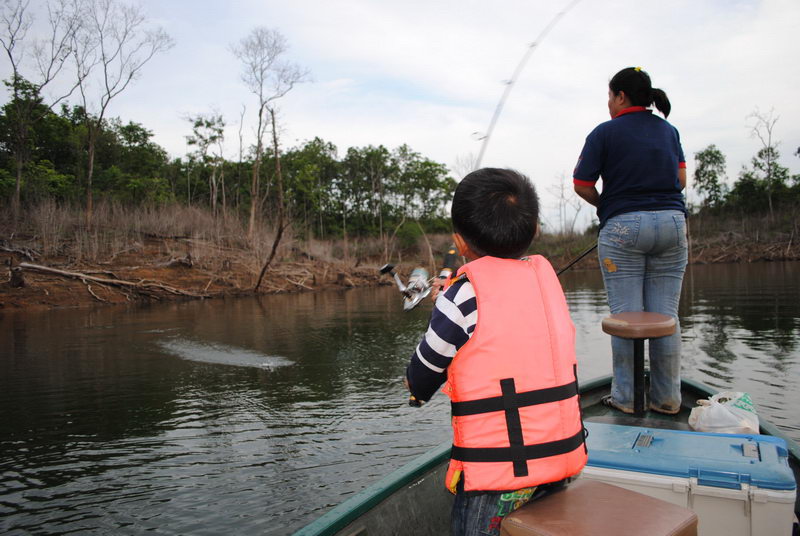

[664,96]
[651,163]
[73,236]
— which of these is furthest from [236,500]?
[73,236]

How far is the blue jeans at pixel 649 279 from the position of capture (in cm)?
292

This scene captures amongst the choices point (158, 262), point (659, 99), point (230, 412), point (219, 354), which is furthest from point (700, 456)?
point (158, 262)

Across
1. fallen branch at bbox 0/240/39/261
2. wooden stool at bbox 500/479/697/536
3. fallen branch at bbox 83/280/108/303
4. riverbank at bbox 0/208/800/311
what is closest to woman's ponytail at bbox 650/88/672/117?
wooden stool at bbox 500/479/697/536

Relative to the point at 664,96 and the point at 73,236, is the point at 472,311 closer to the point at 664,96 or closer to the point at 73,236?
the point at 664,96

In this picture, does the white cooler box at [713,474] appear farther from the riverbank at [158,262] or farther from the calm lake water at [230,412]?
the riverbank at [158,262]

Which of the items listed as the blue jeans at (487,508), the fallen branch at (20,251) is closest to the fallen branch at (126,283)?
the fallen branch at (20,251)

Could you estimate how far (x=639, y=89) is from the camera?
3018 mm

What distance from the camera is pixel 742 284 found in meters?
16.5

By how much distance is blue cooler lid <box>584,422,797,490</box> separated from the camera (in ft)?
5.91

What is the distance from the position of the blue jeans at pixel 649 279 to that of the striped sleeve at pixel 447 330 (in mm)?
1723

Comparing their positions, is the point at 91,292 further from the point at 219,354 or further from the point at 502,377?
the point at 502,377

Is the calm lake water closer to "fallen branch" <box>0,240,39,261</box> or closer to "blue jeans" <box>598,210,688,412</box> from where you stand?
"blue jeans" <box>598,210,688,412</box>

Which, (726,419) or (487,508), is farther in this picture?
(726,419)

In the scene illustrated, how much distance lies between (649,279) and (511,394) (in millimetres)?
1947
